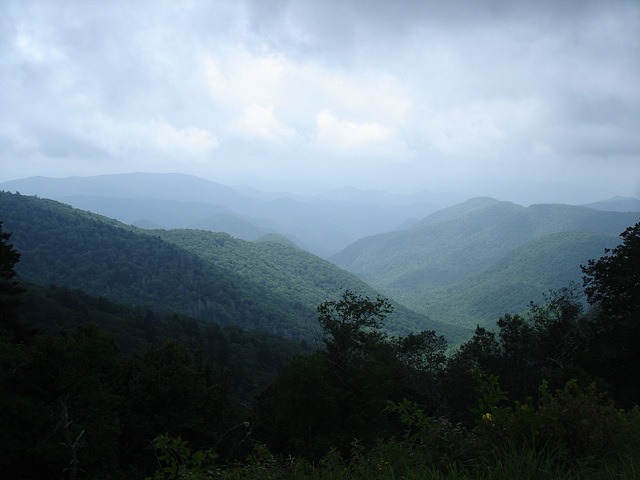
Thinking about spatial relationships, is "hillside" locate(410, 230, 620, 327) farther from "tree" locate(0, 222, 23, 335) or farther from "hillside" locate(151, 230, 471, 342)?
"tree" locate(0, 222, 23, 335)

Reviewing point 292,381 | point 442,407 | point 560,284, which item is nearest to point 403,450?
point 292,381

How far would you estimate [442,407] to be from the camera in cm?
2298

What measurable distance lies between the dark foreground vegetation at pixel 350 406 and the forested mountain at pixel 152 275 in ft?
251

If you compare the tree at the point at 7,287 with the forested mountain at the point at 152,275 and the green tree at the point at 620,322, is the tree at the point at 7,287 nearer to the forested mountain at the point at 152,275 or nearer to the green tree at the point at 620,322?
the green tree at the point at 620,322

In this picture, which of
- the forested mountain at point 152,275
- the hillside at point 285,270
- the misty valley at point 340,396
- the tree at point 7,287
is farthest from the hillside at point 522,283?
the tree at point 7,287

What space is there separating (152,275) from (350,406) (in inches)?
4704

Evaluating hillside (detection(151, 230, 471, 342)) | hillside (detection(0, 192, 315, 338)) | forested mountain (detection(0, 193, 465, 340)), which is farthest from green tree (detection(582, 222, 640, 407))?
hillside (detection(151, 230, 471, 342))

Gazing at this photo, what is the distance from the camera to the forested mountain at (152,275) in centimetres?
11044

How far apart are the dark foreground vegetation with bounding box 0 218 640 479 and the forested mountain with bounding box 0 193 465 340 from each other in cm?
7655

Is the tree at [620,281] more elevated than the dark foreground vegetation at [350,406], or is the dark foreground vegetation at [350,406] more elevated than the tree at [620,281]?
the tree at [620,281]

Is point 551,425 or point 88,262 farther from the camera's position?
point 88,262

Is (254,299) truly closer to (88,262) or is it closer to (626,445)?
(88,262)

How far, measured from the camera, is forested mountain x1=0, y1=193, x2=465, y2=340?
362ft

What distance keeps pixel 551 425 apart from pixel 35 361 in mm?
16660
